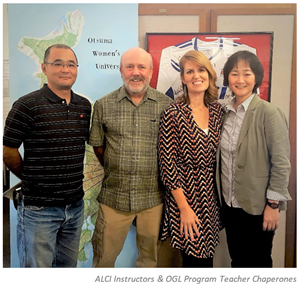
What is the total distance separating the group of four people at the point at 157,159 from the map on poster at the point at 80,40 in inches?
12.2

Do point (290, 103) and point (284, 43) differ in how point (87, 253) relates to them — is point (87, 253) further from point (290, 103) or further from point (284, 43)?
point (284, 43)

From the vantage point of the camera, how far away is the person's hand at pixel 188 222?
57.0 inches

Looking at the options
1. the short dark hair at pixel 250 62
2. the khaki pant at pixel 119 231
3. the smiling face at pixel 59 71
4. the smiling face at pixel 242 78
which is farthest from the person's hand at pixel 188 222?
the smiling face at pixel 59 71

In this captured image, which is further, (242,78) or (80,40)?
(80,40)

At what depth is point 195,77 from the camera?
1458mm

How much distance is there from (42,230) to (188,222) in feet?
2.89

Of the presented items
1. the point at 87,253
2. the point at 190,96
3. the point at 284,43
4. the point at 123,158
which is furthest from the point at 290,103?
the point at 87,253

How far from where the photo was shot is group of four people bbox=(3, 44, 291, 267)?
4.56 ft

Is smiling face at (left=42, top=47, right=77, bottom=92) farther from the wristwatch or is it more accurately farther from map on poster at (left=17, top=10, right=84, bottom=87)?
the wristwatch

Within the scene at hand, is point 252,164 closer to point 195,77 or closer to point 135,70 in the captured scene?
point 195,77

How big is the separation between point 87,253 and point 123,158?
36.9 inches

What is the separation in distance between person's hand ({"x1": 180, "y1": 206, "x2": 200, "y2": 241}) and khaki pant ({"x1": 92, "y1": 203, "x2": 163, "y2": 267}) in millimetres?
201

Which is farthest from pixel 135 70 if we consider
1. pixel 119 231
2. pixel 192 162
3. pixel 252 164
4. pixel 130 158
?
pixel 119 231

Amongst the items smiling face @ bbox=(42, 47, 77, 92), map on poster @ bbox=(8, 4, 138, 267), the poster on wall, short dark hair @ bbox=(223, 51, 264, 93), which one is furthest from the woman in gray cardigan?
smiling face @ bbox=(42, 47, 77, 92)
